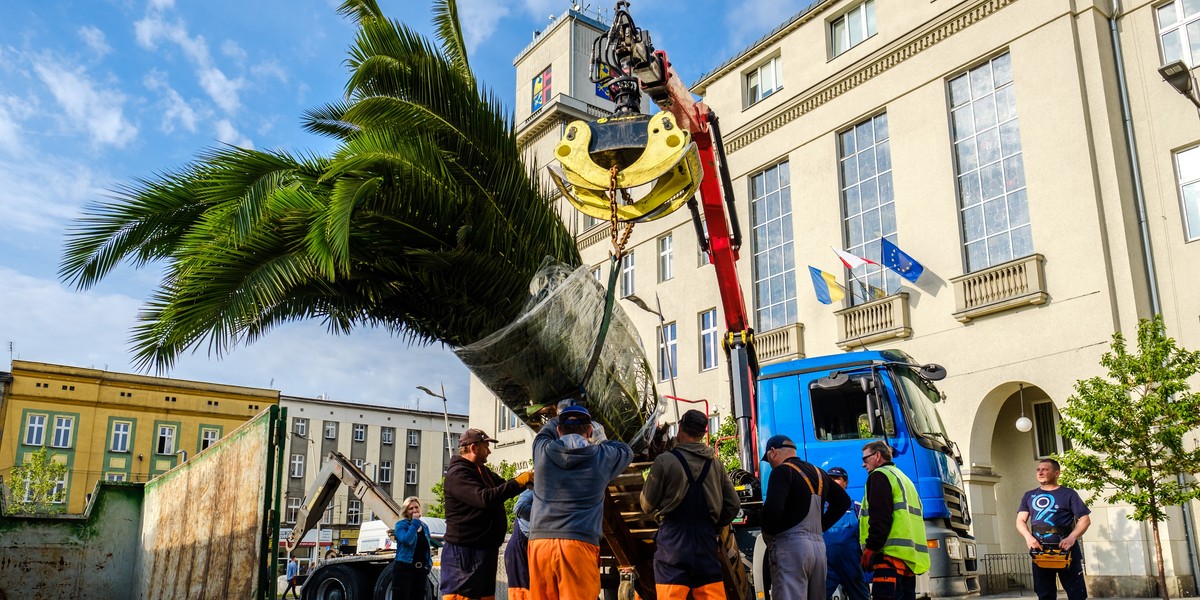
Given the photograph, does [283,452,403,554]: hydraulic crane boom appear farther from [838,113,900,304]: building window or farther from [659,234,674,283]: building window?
[659,234,674,283]: building window

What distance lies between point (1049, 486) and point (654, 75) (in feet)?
17.0

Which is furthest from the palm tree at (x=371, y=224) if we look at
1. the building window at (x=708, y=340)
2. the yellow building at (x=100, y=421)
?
the yellow building at (x=100, y=421)

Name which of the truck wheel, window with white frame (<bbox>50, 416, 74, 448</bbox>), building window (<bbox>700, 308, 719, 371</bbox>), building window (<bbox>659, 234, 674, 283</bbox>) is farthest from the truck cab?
window with white frame (<bbox>50, 416, 74, 448</bbox>)

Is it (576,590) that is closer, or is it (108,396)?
(576,590)

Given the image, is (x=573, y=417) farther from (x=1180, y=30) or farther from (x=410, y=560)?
(x=1180, y=30)

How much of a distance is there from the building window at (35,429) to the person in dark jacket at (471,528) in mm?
55973

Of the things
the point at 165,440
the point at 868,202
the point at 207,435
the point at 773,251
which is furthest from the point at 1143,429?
the point at 165,440

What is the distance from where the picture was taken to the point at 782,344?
2431cm

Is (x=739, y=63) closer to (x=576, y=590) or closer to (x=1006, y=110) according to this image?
(x=1006, y=110)

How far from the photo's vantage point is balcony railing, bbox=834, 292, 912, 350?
848 inches

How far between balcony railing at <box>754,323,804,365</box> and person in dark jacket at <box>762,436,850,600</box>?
54.6 feet

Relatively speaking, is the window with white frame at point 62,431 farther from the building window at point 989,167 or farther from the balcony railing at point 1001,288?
the building window at point 989,167

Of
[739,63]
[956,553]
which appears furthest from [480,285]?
[739,63]

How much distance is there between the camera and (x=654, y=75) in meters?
8.70
